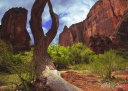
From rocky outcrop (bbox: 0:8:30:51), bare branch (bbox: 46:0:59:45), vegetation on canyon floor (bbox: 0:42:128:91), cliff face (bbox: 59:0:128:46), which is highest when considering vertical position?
cliff face (bbox: 59:0:128:46)

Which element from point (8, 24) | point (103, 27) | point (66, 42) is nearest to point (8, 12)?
point (8, 24)

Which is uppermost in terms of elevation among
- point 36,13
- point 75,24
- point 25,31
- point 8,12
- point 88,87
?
point 75,24

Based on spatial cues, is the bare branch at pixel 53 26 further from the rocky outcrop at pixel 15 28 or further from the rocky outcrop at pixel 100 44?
the rocky outcrop at pixel 100 44

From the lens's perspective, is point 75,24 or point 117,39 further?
point 75,24

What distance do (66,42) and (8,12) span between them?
215ft

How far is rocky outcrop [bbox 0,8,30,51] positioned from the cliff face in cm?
3594

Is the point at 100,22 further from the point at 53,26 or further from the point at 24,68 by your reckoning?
the point at 24,68

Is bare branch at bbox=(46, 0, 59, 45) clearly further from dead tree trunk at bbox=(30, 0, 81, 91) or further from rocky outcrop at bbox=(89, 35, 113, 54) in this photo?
rocky outcrop at bbox=(89, 35, 113, 54)

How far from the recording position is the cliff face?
267 ft

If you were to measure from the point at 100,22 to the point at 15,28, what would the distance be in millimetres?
54978

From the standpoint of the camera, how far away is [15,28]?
1559 inches

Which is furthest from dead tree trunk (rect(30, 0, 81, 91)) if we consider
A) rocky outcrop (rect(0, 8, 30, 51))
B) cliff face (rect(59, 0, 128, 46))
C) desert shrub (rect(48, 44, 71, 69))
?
cliff face (rect(59, 0, 128, 46))

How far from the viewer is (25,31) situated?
131 feet

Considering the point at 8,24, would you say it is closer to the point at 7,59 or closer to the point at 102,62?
the point at 102,62
